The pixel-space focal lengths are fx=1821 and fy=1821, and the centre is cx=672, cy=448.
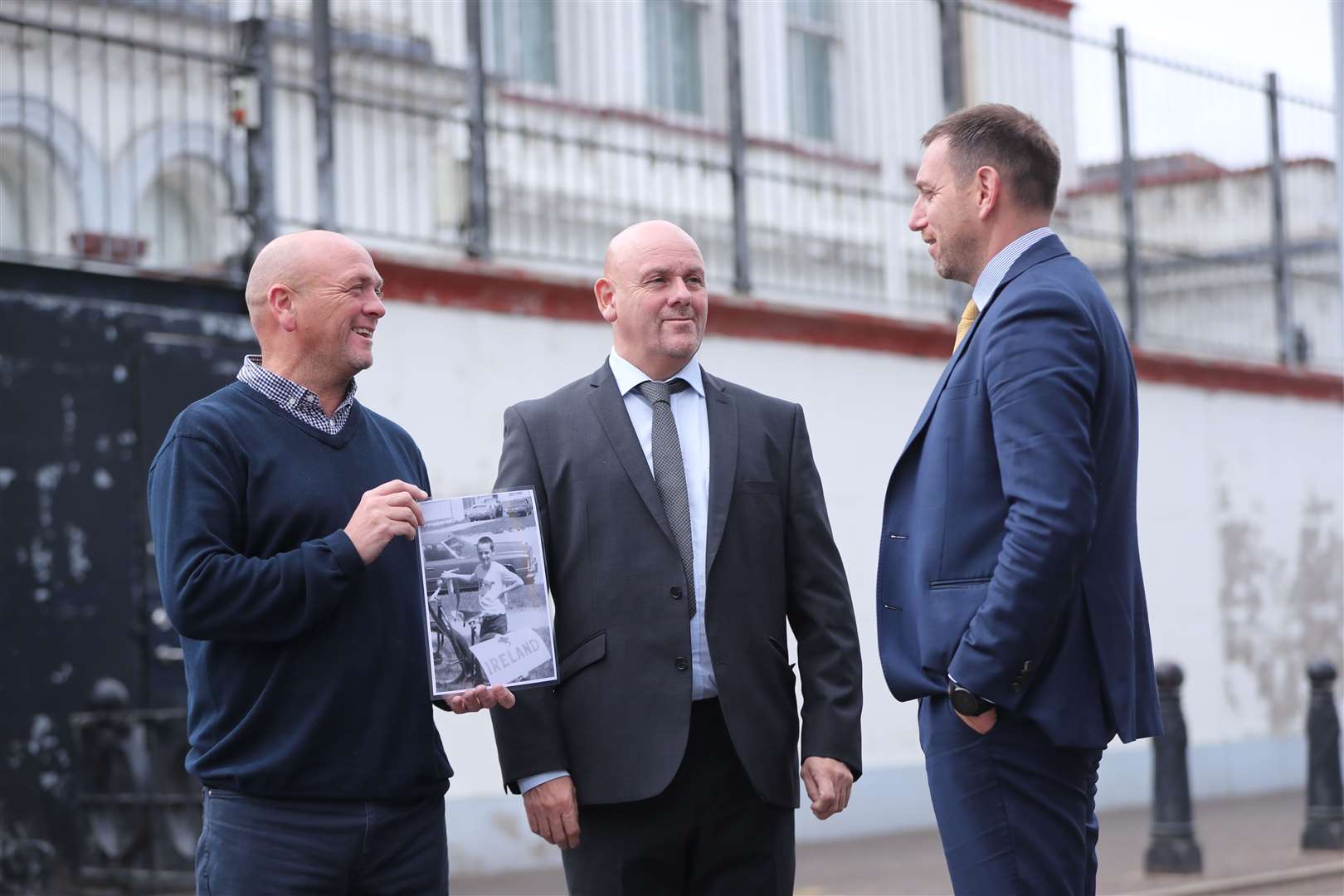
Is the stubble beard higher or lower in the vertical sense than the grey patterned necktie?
higher

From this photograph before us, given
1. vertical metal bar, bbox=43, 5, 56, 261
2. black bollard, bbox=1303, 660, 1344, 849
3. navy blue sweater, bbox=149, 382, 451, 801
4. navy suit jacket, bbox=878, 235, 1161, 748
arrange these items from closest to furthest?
navy suit jacket, bbox=878, 235, 1161, 748 < navy blue sweater, bbox=149, 382, 451, 801 < vertical metal bar, bbox=43, 5, 56, 261 < black bollard, bbox=1303, 660, 1344, 849

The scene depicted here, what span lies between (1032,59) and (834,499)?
398cm

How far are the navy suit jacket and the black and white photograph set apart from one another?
734mm

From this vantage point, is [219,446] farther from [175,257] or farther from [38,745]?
[175,257]

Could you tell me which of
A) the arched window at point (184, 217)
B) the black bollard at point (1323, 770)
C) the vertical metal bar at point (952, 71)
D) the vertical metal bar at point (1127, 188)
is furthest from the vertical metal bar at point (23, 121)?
the vertical metal bar at point (1127, 188)

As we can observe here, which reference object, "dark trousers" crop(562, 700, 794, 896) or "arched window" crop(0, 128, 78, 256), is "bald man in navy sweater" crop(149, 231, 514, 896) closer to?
"dark trousers" crop(562, 700, 794, 896)

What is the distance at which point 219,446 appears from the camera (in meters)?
3.65

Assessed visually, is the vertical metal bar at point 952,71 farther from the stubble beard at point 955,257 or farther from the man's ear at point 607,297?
the stubble beard at point 955,257

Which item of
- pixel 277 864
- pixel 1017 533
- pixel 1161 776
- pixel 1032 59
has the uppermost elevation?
pixel 1032 59

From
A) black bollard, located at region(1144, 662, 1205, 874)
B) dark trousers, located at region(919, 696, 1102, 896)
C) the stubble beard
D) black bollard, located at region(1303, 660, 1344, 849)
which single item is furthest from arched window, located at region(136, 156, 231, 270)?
black bollard, located at region(1303, 660, 1344, 849)

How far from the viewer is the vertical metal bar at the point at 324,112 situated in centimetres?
902

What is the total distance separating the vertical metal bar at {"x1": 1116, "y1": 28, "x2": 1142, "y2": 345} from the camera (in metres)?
13.5

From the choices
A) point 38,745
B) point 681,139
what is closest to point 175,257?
point 38,745

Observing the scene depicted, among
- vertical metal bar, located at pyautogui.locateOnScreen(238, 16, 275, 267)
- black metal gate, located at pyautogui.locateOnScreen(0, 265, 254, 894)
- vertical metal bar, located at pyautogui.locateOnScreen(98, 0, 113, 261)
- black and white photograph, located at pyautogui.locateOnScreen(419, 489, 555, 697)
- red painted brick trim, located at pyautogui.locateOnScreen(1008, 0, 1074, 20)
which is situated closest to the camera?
black and white photograph, located at pyautogui.locateOnScreen(419, 489, 555, 697)
